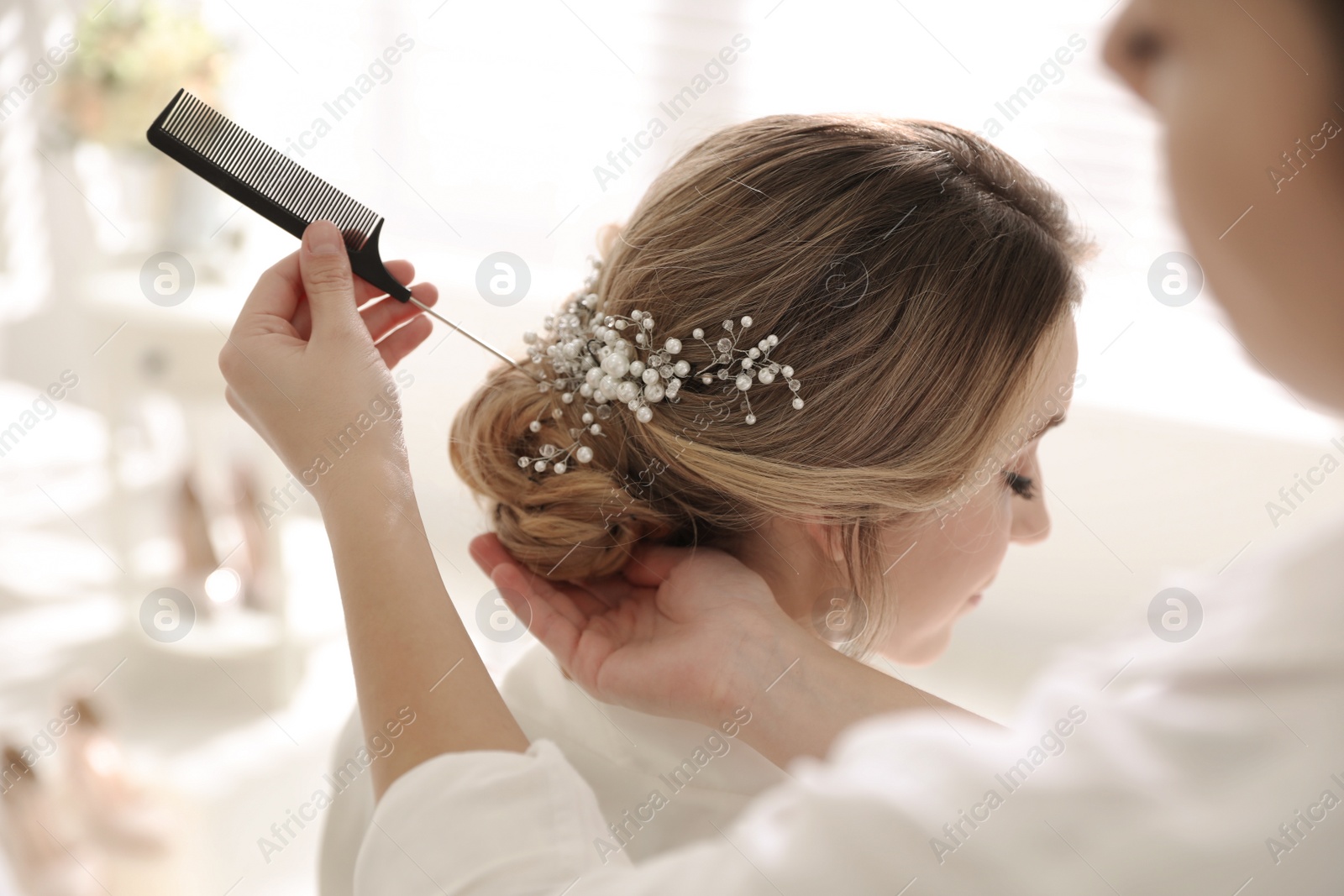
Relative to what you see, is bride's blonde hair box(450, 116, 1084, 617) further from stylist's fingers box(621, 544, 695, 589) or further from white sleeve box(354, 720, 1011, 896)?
white sleeve box(354, 720, 1011, 896)

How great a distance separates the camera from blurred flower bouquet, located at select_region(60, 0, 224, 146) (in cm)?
193

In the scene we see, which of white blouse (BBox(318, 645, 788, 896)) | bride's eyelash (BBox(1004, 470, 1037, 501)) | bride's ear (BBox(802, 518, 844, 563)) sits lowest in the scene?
white blouse (BBox(318, 645, 788, 896))

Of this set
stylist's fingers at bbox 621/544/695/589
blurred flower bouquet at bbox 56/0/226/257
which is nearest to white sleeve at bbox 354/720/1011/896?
stylist's fingers at bbox 621/544/695/589

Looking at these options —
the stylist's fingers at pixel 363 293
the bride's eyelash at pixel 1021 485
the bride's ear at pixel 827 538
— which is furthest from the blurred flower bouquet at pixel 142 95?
the bride's eyelash at pixel 1021 485

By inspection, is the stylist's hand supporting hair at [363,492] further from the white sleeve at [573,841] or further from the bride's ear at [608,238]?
the bride's ear at [608,238]

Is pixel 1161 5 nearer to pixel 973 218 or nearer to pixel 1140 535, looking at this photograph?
pixel 973 218

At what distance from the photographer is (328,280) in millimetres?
804

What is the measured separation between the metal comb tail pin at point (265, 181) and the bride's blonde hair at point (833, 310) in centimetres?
18

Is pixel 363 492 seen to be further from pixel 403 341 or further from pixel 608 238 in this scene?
pixel 608 238

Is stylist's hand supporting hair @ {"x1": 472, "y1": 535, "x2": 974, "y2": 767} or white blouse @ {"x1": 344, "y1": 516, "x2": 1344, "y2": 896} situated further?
stylist's hand supporting hair @ {"x1": 472, "y1": 535, "x2": 974, "y2": 767}

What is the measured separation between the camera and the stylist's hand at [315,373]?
29.4 inches

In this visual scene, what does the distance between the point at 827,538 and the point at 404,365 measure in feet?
4.03

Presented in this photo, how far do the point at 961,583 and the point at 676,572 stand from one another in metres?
0.32

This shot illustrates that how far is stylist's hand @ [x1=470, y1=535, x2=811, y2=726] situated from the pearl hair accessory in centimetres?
13
